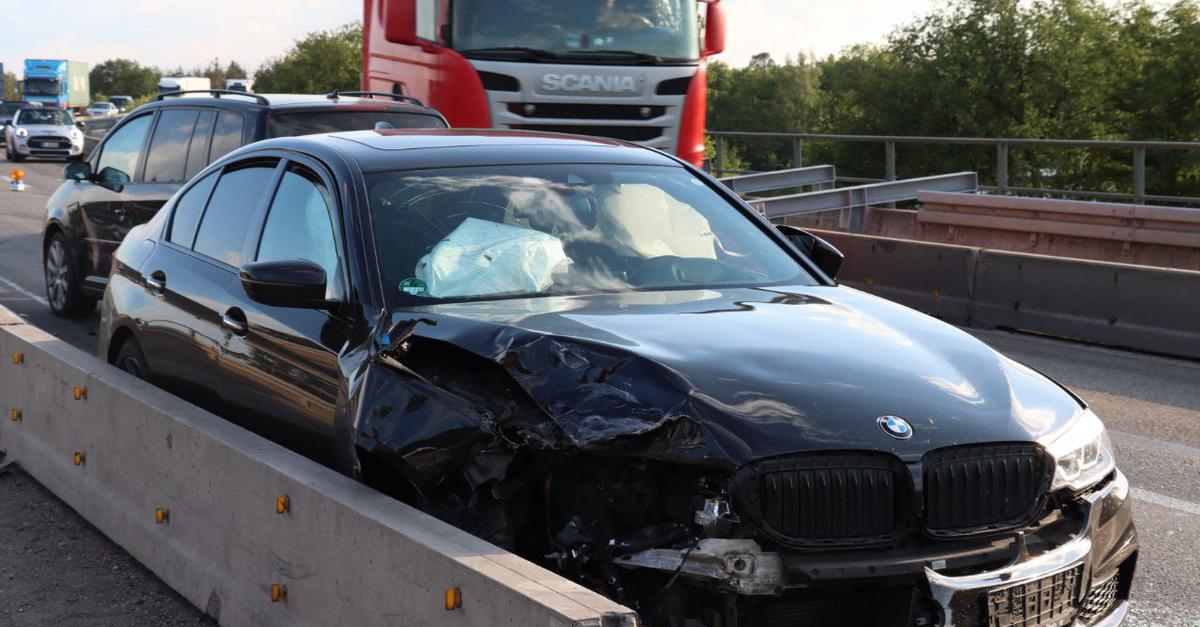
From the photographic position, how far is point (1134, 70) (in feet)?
121

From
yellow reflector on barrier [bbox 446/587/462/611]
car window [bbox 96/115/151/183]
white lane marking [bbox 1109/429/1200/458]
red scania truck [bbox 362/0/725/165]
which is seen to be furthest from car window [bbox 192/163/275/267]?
red scania truck [bbox 362/0/725/165]

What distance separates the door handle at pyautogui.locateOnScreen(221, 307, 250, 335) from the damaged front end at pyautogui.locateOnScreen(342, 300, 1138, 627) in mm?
1358

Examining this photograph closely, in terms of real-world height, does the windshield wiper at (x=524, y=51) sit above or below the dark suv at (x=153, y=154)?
above

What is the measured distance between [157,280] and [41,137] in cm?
4552

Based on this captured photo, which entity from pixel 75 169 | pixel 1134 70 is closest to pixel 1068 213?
pixel 75 169

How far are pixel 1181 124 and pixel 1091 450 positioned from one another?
3301 centimetres

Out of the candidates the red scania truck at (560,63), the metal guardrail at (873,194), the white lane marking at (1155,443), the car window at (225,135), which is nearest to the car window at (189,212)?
the car window at (225,135)

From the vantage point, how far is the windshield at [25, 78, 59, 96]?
78250 mm

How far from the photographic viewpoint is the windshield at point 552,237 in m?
4.77

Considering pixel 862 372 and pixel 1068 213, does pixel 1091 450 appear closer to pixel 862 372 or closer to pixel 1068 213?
pixel 862 372

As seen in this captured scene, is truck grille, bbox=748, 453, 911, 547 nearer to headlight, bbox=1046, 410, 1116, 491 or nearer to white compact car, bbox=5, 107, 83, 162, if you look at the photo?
headlight, bbox=1046, 410, 1116, 491

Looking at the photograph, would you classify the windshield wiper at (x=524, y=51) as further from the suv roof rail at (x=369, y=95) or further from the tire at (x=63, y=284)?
the tire at (x=63, y=284)

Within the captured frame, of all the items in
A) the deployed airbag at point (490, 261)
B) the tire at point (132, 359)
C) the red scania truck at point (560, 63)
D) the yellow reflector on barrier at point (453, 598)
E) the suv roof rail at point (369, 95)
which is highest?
the red scania truck at point (560, 63)

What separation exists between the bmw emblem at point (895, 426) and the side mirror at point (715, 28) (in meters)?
12.1
